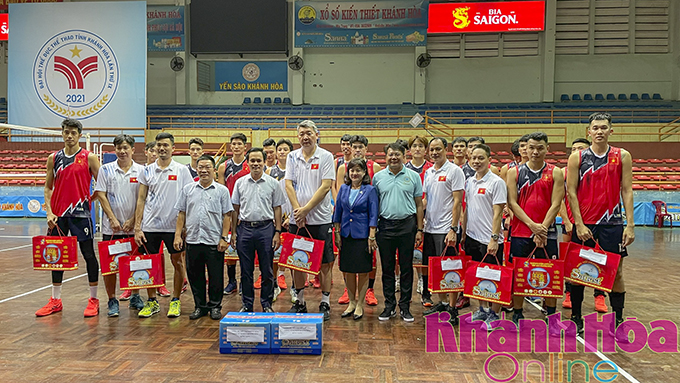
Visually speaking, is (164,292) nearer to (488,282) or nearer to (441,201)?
(441,201)

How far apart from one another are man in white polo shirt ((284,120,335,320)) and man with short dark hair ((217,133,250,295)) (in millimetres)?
1282

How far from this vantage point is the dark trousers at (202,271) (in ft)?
14.3

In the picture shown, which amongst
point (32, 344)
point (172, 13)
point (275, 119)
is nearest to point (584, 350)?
point (32, 344)

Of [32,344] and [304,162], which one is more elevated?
[304,162]

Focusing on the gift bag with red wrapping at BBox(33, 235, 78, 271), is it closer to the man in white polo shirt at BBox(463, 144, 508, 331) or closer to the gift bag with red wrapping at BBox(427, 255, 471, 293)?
the gift bag with red wrapping at BBox(427, 255, 471, 293)

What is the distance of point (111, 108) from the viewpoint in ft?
51.1

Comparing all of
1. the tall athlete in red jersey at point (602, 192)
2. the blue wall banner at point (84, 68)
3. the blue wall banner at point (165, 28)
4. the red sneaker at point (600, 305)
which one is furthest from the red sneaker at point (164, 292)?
the blue wall banner at point (165, 28)

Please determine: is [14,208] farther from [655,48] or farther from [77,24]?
[655,48]

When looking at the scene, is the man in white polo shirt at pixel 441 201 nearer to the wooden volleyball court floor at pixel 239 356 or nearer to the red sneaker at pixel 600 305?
the wooden volleyball court floor at pixel 239 356

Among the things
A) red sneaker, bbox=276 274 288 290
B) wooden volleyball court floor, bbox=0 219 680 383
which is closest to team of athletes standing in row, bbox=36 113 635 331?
wooden volleyball court floor, bbox=0 219 680 383

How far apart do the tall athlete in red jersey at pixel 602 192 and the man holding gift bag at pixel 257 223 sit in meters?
2.67

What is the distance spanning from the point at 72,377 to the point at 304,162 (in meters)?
2.56

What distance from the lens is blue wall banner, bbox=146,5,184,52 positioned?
67.0 ft

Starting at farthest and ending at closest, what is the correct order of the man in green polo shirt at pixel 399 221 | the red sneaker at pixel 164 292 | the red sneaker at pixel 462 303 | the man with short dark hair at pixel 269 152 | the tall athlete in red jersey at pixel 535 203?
the man with short dark hair at pixel 269 152 → the red sneaker at pixel 164 292 → the red sneaker at pixel 462 303 → the man in green polo shirt at pixel 399 221 → the tall athlete in red jersey at pixel 535 203
